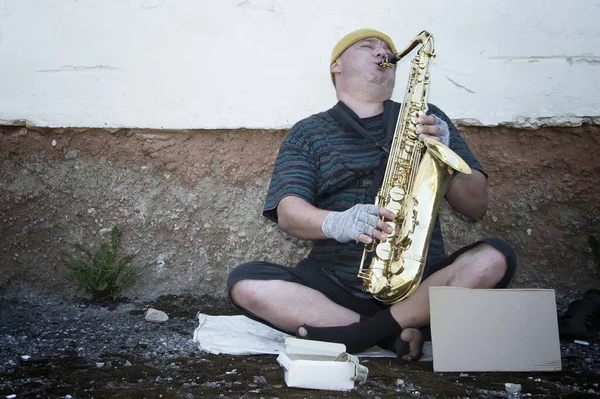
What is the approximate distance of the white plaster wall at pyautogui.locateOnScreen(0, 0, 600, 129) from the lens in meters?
4.14

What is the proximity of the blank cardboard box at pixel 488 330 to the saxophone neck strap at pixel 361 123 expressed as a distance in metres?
0.89

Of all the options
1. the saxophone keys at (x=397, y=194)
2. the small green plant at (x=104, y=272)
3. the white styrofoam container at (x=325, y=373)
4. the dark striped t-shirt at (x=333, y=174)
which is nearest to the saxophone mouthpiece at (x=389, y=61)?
the dark striped t-shirt at (x=333, y=174)

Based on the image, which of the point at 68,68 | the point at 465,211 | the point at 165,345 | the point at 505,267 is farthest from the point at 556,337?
the point at 68,68

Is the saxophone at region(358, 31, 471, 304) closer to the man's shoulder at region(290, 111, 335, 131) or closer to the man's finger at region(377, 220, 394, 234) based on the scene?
the man's finger at region(377, 220, 394, 234)

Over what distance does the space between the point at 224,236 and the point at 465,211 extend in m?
1.52

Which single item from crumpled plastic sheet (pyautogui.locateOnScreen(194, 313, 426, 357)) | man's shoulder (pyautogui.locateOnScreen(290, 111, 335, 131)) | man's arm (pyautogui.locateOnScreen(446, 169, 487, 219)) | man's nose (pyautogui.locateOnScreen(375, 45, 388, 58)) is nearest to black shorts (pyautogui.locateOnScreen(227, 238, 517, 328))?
crumpled plastic sheet (pyautogui.locateOnScreen(194, 313, 426, 357))

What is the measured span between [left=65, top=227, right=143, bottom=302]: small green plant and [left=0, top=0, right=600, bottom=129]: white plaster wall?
0.77m

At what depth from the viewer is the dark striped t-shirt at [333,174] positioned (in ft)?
11.0

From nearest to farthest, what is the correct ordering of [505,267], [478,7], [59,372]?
[59,372]
[505,267]
[478,7]

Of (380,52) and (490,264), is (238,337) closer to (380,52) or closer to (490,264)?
(490,264)

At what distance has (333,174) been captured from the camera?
3436mm

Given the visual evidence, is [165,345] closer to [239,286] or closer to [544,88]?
[239,286]

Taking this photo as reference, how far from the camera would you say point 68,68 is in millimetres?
4254

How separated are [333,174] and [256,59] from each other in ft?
3.71
